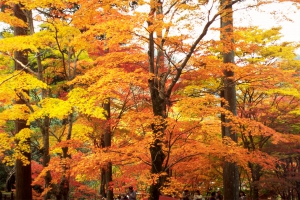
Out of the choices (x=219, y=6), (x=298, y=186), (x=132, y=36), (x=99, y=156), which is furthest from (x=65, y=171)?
(x=298, y=186)

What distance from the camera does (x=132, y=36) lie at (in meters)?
7.71

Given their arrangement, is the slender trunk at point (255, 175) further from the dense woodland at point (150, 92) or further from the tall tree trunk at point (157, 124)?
the tall tree trunk at point (157, 124)

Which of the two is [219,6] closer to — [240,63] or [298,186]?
[240,63]

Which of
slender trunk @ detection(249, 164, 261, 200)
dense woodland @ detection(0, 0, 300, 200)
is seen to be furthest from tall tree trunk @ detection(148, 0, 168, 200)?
slender trunk @ detection(249, 164, 261, 200)

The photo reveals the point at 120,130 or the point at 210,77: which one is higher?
the point at 210,77

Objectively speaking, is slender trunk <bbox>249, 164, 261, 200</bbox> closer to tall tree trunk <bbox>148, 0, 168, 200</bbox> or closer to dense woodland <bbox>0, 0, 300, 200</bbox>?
dense woodland <bbox>0, 0, 300, 200</bbox>

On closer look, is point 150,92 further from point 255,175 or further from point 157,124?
point 255,175

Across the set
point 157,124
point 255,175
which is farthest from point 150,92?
point 255,175

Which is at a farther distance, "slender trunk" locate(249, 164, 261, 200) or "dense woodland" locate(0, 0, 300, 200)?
"slender trunk" locate(249, 164, 261, 200)

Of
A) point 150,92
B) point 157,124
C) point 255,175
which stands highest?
point 150,92

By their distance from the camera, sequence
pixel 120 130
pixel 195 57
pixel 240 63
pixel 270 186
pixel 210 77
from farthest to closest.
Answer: pixel 120 130, pixel 270 186, pixel 240 63, pixel 210 77, pixel 195 57

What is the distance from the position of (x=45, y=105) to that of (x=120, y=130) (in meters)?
6.20

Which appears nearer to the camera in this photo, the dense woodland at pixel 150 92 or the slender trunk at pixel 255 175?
the dense woodland at pixel 150 92

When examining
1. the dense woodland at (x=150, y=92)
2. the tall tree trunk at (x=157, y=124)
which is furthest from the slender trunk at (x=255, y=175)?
the tall tree trunk at (x=157, y=124)
